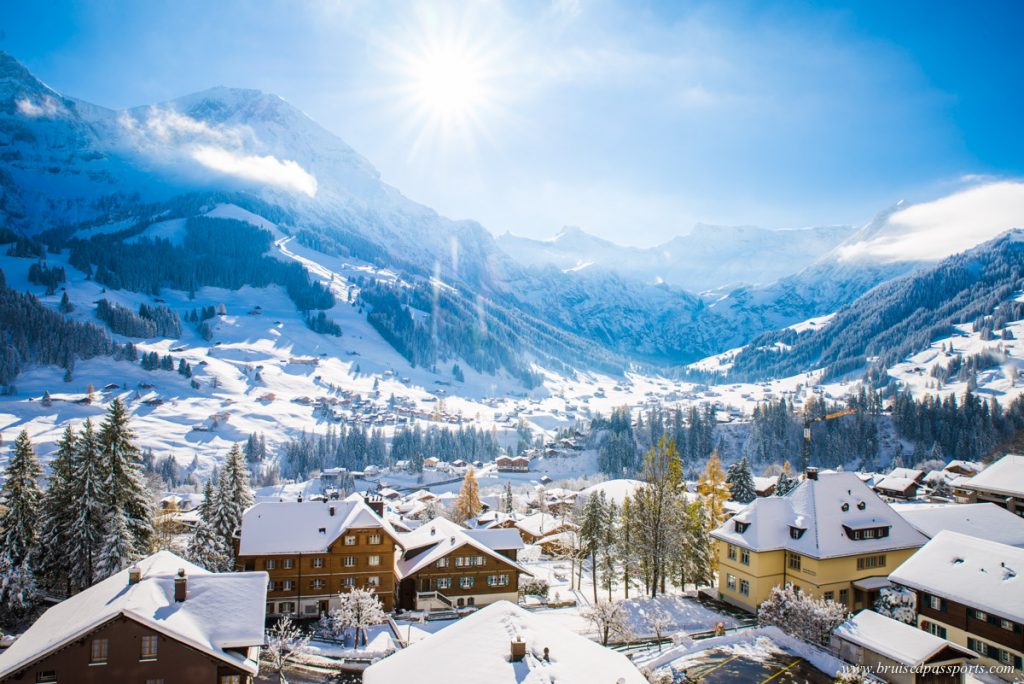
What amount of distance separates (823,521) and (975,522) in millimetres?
16268

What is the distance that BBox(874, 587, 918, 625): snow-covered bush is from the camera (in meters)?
37.5

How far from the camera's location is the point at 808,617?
34.1m

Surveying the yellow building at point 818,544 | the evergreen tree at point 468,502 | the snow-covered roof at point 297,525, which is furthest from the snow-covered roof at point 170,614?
the evergreen tree at point 468,502

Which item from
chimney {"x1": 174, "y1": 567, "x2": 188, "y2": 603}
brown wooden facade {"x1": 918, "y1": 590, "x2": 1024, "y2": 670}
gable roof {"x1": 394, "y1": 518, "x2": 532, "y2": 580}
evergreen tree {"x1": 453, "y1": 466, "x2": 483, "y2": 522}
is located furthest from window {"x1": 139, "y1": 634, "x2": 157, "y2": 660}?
evergreen tree {"x1": 453, "y1": 466, "x2": 483, "y2": 522}

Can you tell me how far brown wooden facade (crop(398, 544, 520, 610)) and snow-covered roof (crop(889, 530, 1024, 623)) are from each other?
32.4 meters

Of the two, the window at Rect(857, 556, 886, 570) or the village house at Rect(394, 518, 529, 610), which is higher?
the window at Rect(857, 556, 886, 570)

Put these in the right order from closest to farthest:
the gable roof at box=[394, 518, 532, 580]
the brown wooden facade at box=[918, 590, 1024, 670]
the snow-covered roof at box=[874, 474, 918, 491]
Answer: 1. the brown wooden facade at box=[918, 590, 1024, 670]
2. the gable roof at box=[394, 518, 532, 580]
3. the snow-covered roof at box=[874, 474, 918, 491]

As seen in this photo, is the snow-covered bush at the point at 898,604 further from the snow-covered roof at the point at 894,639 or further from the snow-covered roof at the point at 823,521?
the snow-covered roof at the point at 894,639

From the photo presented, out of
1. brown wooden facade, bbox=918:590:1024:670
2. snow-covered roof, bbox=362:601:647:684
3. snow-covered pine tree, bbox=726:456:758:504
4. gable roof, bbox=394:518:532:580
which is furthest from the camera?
snow-covered pine tree, bbox=726:456:758:504

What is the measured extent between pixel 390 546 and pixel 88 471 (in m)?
24.4

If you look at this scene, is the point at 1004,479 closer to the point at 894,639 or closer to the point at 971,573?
the point at 971,573

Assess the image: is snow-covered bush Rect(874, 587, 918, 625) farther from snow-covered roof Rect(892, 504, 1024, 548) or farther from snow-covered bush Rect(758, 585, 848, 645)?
snow-covered roof Rect(892, 504, 1024, 548)

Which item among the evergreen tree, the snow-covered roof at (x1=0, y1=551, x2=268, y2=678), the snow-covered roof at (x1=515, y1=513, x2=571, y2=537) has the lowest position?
the snow-covered roof at (x1=515, y1=513, x2=571, y2=537)

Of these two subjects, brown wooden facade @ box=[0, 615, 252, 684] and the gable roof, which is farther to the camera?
the gable roof
